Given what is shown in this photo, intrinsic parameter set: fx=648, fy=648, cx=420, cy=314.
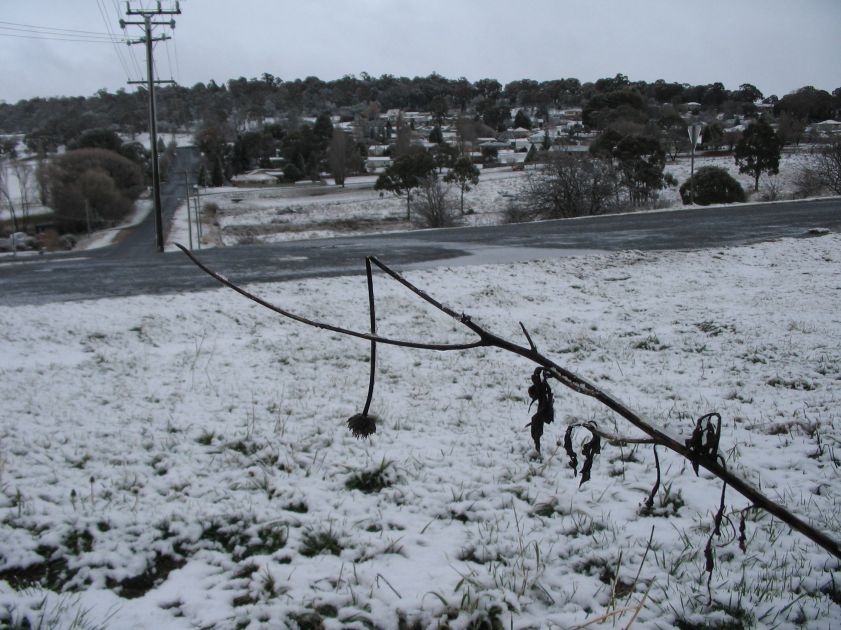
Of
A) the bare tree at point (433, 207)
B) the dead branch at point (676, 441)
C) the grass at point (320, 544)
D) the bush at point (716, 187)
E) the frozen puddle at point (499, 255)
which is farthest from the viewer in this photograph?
the bare tree at point (433, 207)

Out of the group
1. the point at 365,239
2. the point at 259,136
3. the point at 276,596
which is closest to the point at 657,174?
the point at 365,239

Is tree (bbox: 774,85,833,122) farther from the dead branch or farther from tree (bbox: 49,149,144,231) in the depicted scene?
the dead branch

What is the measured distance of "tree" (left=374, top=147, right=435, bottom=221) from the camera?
4262 cm

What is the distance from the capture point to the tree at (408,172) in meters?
42.6

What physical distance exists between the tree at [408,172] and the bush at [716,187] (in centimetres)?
1607

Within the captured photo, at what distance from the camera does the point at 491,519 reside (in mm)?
3711

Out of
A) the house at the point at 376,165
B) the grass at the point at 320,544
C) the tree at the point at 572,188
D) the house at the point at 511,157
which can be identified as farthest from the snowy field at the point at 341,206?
the grass at the point at 320,544

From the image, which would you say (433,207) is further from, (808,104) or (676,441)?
(808,104)

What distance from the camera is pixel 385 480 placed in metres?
4.23

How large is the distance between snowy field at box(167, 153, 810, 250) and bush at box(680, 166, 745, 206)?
70.0 inches

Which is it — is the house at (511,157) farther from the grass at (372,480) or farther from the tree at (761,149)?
the grass at (372,480)

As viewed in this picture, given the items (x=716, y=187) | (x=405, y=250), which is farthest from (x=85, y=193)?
(x=405, y=250)

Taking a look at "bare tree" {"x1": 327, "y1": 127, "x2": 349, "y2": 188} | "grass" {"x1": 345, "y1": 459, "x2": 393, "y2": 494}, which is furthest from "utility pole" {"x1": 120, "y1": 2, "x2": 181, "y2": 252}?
"bare tree" {"x1": 327, "y1": 127, "x2": 349, "y2": 188}

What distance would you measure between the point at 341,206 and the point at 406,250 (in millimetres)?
43838
